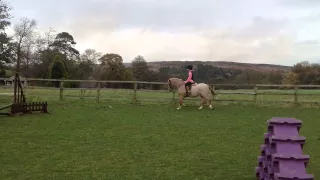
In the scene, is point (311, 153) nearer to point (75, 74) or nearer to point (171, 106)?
point (171, 106)

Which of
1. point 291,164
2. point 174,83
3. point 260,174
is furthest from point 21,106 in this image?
point 291,164

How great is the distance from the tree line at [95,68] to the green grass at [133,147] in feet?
112

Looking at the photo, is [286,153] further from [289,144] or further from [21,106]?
[21,106]

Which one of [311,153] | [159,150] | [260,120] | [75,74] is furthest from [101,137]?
[75,74]

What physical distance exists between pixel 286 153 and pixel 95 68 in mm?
66601

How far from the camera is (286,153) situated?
16.7 ft

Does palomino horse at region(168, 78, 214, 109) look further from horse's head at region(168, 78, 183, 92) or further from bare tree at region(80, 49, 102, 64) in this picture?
bare tree at region(80, 49, 102, 64)

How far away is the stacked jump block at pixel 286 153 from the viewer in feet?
16.2

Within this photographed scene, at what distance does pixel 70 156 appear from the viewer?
25.5 ft

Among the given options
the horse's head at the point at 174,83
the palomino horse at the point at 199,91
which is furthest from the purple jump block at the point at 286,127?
the horse's head at the point at 174,83

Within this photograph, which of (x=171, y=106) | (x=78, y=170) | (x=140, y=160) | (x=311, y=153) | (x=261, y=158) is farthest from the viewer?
(x=171, y=106)

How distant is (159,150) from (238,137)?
2.93 m

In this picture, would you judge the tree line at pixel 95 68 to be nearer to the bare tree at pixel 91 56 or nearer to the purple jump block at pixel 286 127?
the bare tree at pixel 91 56

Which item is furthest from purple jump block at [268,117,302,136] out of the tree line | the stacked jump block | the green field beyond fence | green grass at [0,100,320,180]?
the tree line
